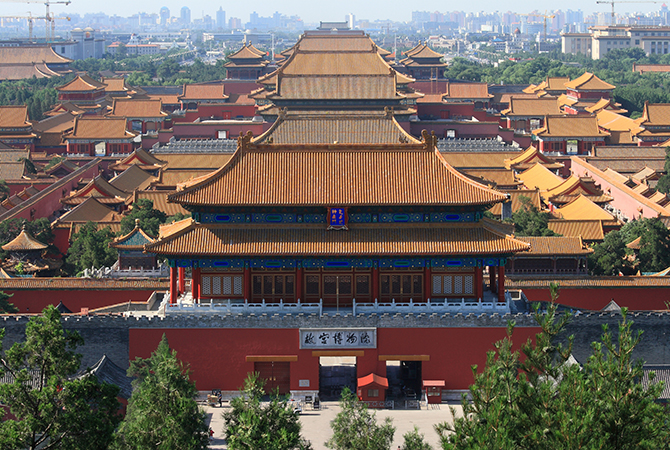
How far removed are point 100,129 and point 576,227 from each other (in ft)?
139

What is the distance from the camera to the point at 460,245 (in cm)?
3131

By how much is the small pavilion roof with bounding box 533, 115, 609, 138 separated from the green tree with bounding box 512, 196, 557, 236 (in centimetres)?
2638

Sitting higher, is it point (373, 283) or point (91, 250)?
point (373, 283)

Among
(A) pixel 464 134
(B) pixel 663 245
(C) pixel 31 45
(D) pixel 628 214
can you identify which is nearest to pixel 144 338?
(B) pixel 663 245

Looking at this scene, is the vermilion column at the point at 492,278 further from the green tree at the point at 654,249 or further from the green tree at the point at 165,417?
the green tree at the point at 165,417

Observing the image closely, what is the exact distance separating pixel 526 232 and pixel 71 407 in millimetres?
26825

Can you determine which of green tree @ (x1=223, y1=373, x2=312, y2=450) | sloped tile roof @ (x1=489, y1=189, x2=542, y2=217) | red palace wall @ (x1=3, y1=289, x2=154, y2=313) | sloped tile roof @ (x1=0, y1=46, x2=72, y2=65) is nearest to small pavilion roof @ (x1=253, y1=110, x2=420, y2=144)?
→ sloped tile roof @ (x1=489, y1=189, x2=542, y2=217)

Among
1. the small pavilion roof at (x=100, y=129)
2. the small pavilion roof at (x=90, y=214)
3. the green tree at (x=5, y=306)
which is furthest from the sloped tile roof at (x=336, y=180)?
the small pavilion roof at (x=100, y=129)

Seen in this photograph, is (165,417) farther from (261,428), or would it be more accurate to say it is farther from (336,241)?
(336,241)

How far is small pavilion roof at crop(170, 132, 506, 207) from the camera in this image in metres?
31.5

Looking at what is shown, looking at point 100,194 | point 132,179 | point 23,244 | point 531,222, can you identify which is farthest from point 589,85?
point 23,244

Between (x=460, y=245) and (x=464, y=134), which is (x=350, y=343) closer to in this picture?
(x=460, y=245)

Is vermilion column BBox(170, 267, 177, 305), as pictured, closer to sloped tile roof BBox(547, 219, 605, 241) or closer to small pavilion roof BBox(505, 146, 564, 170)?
sloped tile roof BBox(547, 219, 605, 241)

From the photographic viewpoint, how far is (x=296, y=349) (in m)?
31.5
